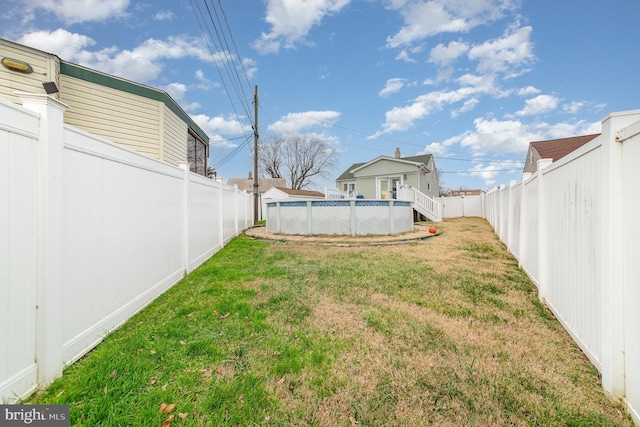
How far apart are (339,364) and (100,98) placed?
9463mm

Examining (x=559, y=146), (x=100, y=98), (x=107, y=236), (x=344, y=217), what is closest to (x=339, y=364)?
(x=107, y=236)

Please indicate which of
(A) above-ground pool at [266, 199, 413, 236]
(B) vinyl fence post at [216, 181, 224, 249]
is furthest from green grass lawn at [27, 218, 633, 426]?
(A) above-ground pool at [266, 199, 413, 236]

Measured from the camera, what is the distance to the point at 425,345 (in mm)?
2469

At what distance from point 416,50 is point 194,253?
15429 mm

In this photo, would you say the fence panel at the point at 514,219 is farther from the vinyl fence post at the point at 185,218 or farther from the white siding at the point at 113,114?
the white siding at the point at 113,114

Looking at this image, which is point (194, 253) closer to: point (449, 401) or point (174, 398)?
point (174, 398)

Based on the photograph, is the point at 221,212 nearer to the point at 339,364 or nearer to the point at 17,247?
the point at 17,247

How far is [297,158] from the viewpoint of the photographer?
45.5 metres

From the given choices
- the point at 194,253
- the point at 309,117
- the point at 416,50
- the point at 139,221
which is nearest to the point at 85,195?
the point at 139,221

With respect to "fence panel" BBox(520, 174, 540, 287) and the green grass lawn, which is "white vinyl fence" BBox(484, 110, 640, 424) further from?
"fence panel" BBox(520, 174, 540, 287)

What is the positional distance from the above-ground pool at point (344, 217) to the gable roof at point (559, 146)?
14.5 metres

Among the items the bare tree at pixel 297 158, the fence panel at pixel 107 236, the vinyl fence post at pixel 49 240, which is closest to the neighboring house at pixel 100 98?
the fence panel at pixel 107 236

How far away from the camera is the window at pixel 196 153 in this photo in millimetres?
11992

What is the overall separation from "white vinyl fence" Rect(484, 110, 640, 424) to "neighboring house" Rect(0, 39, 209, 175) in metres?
9.43
